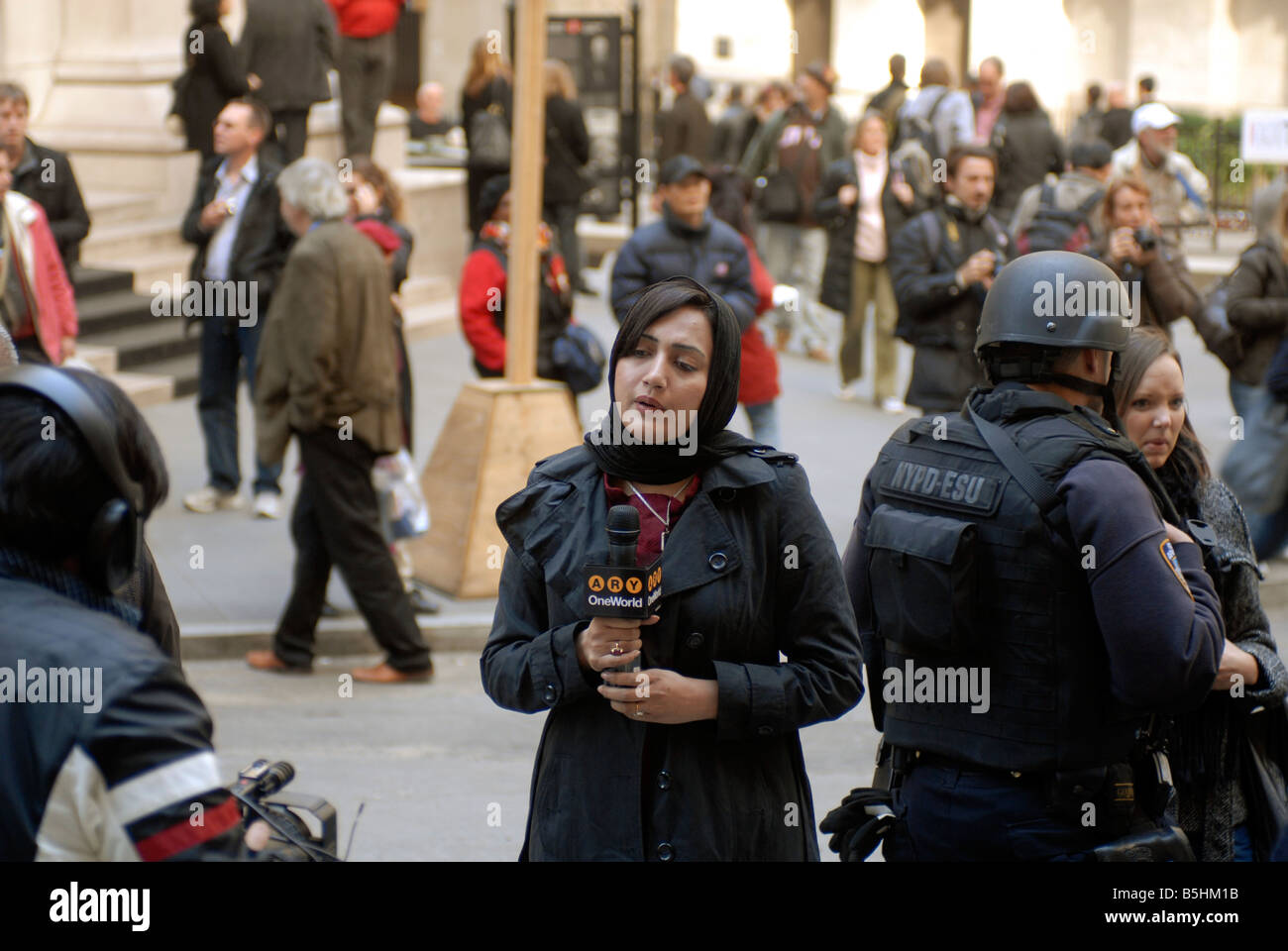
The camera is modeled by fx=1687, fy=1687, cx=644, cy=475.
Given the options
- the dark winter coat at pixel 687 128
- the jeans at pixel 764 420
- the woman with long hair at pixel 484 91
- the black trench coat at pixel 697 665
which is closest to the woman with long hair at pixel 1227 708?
the black trench coat at pixel 697 665

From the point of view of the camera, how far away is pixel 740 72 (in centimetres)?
3409

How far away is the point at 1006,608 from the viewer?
314cm

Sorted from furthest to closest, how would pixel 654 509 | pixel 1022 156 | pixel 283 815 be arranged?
pixel 1022 156, pixel 654 509, pixel 283 815

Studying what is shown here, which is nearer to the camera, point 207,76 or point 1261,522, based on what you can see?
point 1261,522

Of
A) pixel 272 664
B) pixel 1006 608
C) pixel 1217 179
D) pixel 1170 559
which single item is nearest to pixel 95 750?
pixel 1006 608

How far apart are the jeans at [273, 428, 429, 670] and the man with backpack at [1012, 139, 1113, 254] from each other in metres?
3.59

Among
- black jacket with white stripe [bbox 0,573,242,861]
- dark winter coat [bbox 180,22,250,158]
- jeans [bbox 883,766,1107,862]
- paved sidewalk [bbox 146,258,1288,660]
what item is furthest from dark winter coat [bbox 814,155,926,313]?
black jacket with white stripe [bbox 0,573,242,861]

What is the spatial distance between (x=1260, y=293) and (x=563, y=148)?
7.61 m

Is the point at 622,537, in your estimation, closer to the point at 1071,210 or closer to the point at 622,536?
the point at 622,536

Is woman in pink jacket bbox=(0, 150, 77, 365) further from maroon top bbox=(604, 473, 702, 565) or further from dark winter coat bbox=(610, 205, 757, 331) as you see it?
maroon top bbox=(604, 473, 702, 565)

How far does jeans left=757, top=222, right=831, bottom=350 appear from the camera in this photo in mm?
14391

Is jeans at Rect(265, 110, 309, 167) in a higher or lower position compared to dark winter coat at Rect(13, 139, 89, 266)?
higher
